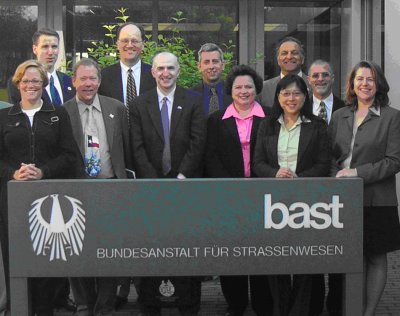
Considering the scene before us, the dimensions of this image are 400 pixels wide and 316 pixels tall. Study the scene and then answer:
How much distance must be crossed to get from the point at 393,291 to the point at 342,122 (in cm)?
211

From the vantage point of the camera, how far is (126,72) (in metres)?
6.53

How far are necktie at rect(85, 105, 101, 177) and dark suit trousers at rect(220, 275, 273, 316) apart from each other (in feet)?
4.59

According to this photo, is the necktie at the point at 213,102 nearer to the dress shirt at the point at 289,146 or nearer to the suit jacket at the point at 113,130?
the suit jacket at the point at 113,130

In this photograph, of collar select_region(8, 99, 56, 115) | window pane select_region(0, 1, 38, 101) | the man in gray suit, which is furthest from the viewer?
window pane select_region(0, 1, 38, 101)

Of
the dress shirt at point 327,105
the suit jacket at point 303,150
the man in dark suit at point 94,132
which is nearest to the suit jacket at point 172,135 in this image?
the man in dark suit at point 94,132

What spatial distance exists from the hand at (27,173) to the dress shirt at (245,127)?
5.30 feet

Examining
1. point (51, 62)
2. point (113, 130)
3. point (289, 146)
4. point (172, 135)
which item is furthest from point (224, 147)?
point (51, 62)

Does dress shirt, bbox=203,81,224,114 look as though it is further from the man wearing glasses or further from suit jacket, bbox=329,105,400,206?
suit jacket, bbox=329,105,400,206

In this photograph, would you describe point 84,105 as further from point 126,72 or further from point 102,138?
point 126,72

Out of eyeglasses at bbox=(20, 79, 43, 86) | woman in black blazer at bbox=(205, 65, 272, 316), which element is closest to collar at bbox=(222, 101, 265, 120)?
woman in black blazer at bbox=(205, 65, 272, 316)

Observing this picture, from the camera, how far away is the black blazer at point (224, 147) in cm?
586

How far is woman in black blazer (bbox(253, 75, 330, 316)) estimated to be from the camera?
5.50m

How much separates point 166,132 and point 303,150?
1150mm

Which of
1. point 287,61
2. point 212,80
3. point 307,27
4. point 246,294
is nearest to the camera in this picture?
point 246,294
